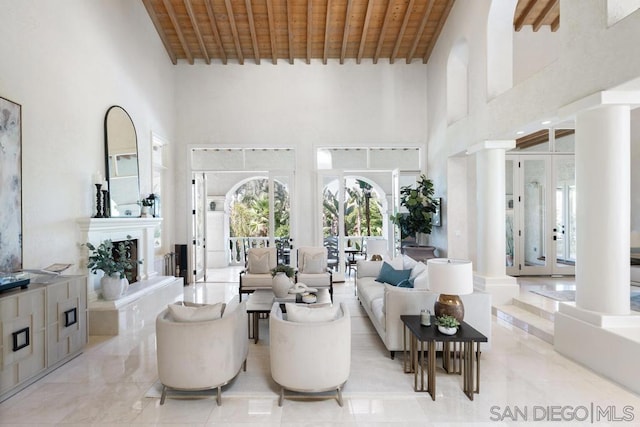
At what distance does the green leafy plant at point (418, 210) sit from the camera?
767cm

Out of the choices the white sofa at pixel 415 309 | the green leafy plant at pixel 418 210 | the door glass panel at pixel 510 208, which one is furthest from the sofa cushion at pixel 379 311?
the door glass panel at pixel 510 208

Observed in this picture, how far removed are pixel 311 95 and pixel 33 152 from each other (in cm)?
558

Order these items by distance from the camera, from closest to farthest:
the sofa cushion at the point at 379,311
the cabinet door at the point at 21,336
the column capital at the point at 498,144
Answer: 1. the cabinet door at the point at 21,336
2. the sofa cushion at the point at 379,311
3. the column capital at the point at 498,144

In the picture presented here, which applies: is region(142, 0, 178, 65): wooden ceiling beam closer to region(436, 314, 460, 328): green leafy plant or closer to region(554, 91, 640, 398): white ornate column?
region(554, 91, 640, 398): white ornate column

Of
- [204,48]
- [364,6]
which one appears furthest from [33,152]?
[364,6]

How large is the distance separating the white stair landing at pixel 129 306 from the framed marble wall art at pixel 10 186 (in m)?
1.15

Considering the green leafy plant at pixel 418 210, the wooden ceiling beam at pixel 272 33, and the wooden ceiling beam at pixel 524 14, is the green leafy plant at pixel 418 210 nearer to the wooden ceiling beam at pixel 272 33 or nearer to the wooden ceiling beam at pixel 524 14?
the wooden ceiling beam at pixel 524 14

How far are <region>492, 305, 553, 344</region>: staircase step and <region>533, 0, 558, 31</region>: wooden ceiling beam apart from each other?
17.9ft

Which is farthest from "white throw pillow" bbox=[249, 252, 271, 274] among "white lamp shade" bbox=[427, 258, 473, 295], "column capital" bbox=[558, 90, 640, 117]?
"column capital" bbox=[558, 90, 640, 117]

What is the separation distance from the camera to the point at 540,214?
7707 millimetres

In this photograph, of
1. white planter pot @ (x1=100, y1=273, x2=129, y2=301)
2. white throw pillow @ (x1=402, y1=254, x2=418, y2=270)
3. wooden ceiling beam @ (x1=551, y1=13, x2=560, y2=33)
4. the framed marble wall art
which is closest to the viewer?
the framed marble wall art

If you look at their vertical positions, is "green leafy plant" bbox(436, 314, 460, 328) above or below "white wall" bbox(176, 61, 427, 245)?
below

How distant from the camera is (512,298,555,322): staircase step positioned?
4734 millimetres

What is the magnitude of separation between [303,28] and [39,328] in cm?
679
